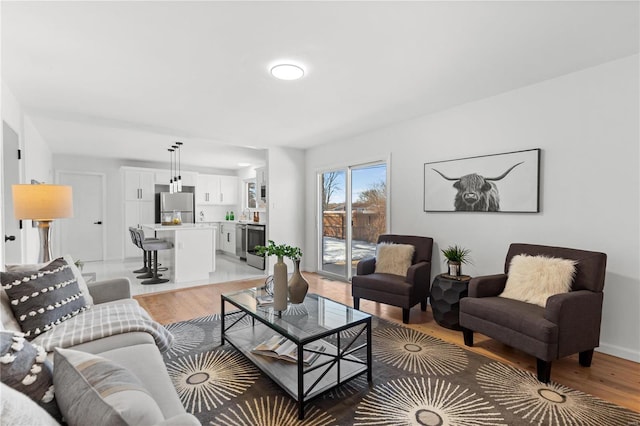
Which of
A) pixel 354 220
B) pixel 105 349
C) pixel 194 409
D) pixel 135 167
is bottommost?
pixel 194 409

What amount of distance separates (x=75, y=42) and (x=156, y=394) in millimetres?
2385

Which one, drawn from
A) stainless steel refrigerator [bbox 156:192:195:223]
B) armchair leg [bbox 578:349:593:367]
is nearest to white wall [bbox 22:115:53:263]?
stainless steel refrigerator [bbox 156:192:195:223]

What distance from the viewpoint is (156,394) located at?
122 cm

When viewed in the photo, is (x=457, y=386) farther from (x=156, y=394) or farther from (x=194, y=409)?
(x=156, y=394)

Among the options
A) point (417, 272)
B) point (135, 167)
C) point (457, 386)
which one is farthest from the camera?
point (135, 167)

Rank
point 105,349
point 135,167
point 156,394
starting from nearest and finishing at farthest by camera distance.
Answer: point 156,394
point 105,349
point 135,167

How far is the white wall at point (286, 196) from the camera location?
5578 mm

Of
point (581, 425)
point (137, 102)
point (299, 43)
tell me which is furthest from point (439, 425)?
point (137, 102)

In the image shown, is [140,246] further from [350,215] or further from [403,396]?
Answer: [403,396]

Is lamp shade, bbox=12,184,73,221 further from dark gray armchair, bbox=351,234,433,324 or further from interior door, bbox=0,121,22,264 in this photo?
dark gray armchair, bbox=351,234,433,324

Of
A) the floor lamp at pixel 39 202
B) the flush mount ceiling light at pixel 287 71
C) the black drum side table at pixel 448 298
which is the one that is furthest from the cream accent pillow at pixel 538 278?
the floor lamp at pixel 39 202

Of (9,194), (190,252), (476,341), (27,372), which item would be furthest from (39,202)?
(476,341)

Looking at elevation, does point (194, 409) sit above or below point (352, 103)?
below

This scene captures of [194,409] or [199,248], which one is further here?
[199,248]
